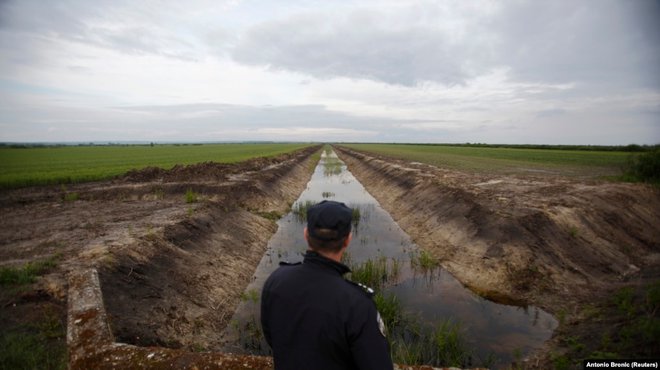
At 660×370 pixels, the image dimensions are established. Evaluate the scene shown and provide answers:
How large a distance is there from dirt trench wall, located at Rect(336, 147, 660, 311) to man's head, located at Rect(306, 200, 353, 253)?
8484 mm

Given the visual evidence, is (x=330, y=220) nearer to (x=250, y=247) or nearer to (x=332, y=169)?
(x=250, y=247)

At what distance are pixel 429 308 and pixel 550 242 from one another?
17.1 ft

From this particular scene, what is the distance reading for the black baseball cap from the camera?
215 cm

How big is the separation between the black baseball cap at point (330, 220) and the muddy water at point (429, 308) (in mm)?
5421

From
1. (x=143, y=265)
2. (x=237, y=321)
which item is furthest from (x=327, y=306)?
(x=143, y=265)

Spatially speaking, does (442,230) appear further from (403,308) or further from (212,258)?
(212,258)

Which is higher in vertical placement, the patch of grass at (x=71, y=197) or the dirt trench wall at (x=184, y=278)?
the patch of grass at (x=71, y=197)

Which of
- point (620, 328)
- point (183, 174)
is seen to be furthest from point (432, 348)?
point (183, 174)

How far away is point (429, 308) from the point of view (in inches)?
329

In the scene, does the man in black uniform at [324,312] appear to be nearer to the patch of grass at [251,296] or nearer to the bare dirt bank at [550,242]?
the bare dirt bank at [550,242]

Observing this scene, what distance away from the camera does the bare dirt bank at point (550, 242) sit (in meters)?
8.38

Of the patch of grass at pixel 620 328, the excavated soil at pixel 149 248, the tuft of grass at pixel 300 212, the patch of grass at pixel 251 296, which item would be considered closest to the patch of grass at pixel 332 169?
the tuft of grass at pixel 300 212

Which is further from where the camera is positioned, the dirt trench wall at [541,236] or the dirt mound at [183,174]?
the dirt mound at [183,174]

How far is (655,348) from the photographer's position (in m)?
4.45
